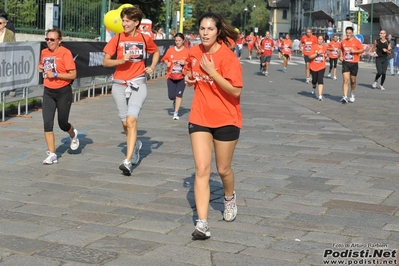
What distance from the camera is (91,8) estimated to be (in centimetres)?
2269

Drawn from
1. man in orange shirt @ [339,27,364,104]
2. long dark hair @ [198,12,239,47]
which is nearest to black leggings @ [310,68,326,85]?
man in orange shirt @ [339,27,364,104]

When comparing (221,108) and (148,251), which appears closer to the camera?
(148,251)

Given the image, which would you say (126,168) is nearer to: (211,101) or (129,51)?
(129,51)

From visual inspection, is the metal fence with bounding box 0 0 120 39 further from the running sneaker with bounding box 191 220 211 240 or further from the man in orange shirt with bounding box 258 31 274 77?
the running sneaker with bounding box 191 220 211 240

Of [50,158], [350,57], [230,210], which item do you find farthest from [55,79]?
[350,57]

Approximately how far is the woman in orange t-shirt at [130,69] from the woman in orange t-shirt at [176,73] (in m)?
5.06

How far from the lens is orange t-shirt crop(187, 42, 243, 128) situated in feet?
20.0

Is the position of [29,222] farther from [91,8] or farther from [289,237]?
[91,8]

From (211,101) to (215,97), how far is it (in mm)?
45

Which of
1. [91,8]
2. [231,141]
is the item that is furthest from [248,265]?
[91,8]

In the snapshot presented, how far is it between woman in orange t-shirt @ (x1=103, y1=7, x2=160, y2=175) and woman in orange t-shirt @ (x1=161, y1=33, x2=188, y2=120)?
16.6ft

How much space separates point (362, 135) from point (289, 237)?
22.7ft

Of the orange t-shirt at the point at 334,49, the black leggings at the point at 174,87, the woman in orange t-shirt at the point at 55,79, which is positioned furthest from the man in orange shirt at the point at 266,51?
the woman in orange t-shirt at the point at 55,79

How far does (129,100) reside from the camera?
30.1 feet
